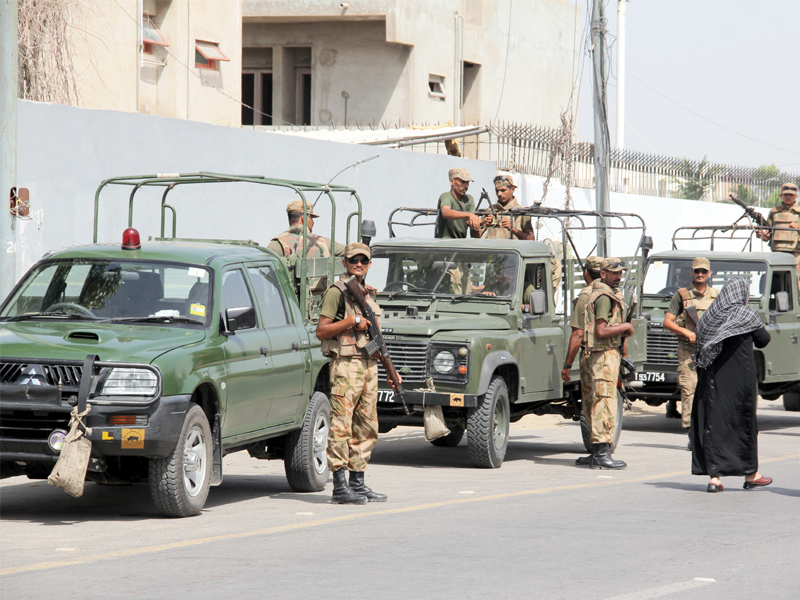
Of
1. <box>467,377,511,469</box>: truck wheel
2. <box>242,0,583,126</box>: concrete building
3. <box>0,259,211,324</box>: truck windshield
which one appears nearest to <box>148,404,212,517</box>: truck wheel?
<box>0,259,211,324</box>: truck windshield

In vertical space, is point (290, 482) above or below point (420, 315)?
below

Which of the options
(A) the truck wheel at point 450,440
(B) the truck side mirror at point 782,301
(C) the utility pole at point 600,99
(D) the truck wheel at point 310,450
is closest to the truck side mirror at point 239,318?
(D) the truck wheel at point 310,450

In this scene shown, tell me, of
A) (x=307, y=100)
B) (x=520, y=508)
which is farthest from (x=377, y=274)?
(x=307, y=100)

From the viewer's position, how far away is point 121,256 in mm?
8977

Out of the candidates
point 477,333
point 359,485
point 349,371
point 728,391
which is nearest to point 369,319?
point 349,371

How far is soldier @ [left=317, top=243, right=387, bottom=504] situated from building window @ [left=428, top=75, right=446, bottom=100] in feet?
78.2

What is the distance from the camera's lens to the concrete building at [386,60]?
31094 mm

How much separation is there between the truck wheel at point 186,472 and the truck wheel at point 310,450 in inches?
54.5

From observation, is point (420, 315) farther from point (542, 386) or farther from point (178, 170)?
point (178, 170)

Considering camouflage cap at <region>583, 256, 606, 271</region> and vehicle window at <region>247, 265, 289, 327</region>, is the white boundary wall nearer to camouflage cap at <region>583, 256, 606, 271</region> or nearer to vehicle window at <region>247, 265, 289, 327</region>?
vehicle window at <region>247, 265, 289, 327</region>

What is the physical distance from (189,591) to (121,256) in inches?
137

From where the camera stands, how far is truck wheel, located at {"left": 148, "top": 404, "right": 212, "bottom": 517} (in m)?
8.07

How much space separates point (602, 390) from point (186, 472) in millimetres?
4871

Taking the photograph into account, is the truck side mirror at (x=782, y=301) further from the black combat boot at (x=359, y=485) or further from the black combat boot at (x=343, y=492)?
the black combat boot at (x=343, y=492)
